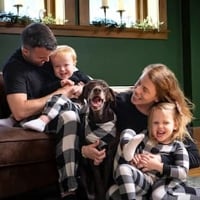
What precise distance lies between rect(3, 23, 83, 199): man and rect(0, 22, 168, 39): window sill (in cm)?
160

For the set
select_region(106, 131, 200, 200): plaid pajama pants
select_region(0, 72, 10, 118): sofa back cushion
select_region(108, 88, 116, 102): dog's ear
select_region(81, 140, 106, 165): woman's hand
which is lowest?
select_region(106, 131, 200, 200): plaid pajama pants

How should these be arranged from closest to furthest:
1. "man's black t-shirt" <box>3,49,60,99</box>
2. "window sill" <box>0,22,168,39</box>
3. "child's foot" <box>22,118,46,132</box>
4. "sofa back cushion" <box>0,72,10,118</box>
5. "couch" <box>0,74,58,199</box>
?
"couch" <box>0,74,58,199</box> < "child's foot" <box>22,118,46,132</box> < "man's black t-shirt" <box>3,49,60,99</box> < "sofa back cushion" <box>0,72,10,118</box> < "window sill" <box>0,22,168,39</box>

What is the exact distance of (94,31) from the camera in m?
4.43

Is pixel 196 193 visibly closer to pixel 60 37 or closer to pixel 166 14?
pixel 60 37

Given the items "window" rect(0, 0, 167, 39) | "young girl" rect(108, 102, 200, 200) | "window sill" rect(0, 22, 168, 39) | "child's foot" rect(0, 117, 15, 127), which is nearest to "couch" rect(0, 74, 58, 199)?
"child's foot" rect(0, 117, 15, 127)

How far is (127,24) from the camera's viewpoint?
4.68 meters

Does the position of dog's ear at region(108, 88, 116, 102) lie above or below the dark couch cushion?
above

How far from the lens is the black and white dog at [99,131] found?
204cm

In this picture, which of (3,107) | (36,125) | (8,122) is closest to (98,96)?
(36,125)

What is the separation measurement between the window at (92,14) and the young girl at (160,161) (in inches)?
96.7

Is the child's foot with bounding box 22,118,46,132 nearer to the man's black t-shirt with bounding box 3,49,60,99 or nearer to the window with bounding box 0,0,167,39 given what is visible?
the man's black t-shirt with bounding box 3,49,60,99

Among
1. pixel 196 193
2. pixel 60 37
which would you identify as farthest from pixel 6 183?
pixel 60 37

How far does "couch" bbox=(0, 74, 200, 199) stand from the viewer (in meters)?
2.12

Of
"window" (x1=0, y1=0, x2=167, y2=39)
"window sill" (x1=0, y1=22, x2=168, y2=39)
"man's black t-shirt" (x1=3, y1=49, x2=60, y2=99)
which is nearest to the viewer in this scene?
"man's black t-shirt" (x1=3, y1=49, x2=60, y2=99)
